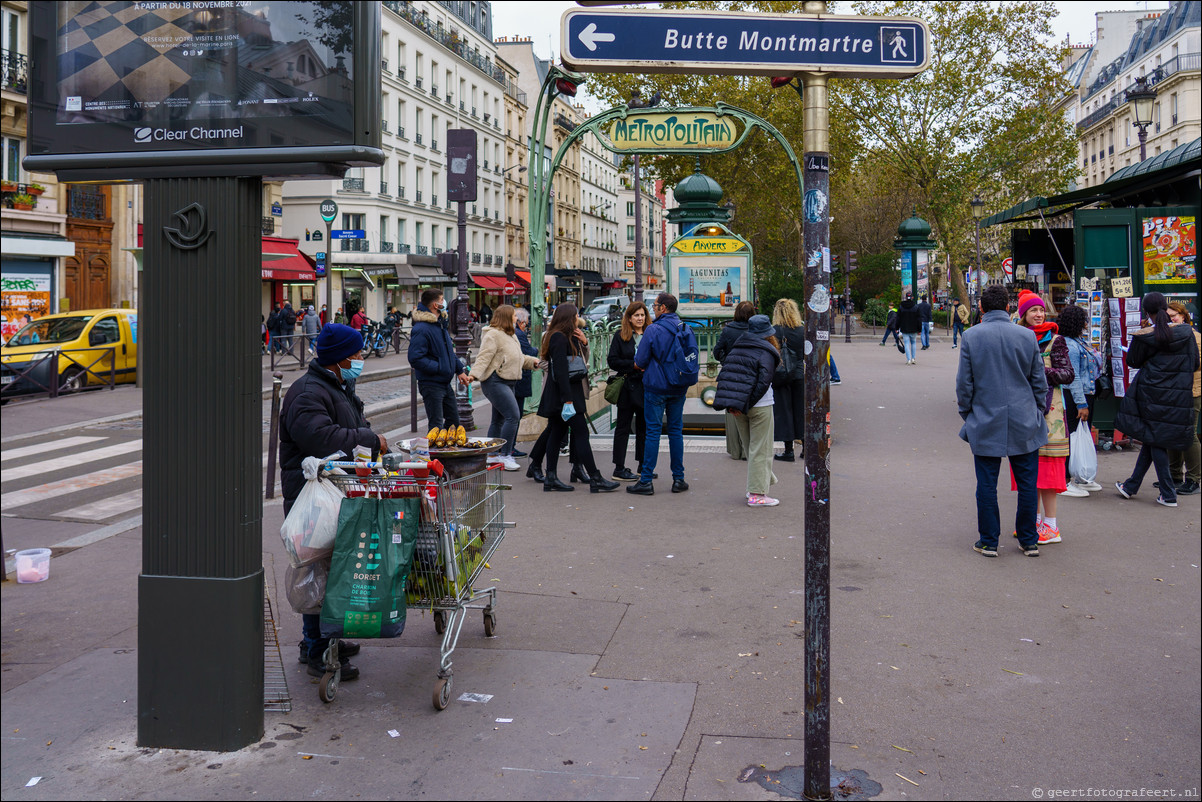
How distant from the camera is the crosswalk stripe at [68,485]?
32.5 feet

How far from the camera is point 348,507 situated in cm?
449

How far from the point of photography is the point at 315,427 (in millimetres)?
4879

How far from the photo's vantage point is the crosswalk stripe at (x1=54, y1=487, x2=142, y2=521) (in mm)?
9211

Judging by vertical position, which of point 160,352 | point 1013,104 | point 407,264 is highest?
point 1013,104

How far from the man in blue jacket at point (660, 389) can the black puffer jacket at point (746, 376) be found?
0.67 metres

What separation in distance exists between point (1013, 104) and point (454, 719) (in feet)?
131

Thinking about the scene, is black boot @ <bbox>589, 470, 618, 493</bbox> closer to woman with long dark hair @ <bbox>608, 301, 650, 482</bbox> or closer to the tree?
woman with long dark hair @ <bbox>608, 301, 650, 482</bbox>

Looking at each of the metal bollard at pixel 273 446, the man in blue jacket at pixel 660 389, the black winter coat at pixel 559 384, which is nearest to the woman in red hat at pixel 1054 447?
the man in blue jacket at pixel 660 389

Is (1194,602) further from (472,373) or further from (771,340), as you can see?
(472,373)

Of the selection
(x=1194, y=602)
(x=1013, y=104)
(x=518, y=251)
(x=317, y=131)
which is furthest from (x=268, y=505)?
(x=518, y=251)

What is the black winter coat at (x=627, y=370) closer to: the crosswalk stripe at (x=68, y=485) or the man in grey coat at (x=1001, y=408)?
the man in grey coat at (x=1001, y=408)

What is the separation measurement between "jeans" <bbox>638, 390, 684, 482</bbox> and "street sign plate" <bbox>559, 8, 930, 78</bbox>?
6.03 metres

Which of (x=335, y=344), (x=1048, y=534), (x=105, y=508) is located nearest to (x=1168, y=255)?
(x=1048, y=534)

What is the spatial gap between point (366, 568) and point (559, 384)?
5.23 metres
